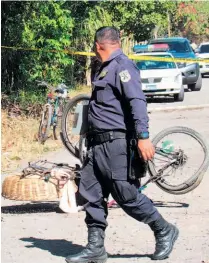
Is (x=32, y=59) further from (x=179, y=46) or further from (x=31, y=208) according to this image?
(x=179, y=46)

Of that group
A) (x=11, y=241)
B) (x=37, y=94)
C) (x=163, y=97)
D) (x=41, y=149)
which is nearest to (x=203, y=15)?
(x=163, y=97)

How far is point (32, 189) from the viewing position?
717 cm

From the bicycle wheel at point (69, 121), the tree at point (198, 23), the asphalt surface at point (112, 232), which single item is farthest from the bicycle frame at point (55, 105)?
the tree at point (198, 23)

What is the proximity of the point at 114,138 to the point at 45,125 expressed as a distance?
6.94 metres

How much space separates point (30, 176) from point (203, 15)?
57.0 meters

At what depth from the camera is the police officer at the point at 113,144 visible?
17.4 ft

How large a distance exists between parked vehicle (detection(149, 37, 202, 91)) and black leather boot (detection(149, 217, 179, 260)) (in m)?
17.6

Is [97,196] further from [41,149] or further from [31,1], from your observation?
[31,1]

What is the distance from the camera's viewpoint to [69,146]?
29.3 ft

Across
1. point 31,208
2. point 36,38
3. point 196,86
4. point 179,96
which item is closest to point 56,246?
point 31,208

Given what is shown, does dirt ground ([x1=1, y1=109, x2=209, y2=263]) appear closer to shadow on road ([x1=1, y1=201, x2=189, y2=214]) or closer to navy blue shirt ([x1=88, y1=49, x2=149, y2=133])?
shadow on road ([x1=1, y1=201, x2=189, y2=214])

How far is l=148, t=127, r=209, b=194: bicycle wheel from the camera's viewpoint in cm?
738

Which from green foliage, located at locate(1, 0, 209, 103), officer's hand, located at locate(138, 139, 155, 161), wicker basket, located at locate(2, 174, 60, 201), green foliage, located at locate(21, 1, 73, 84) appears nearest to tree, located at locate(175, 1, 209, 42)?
green foliage, located at locate(1, 0, 209, 103)

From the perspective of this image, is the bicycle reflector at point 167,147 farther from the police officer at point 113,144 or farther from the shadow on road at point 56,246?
the police officer at point 113,144
